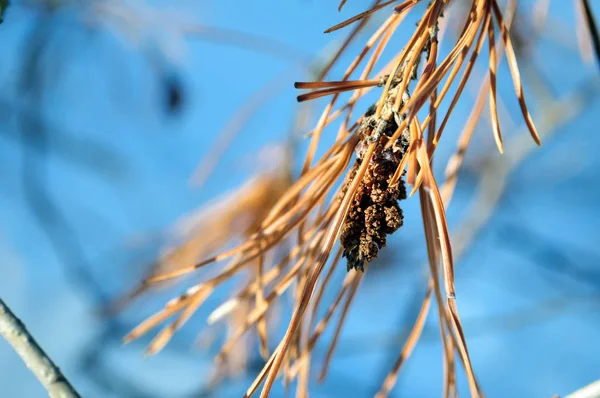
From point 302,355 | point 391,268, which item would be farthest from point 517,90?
point 391,268

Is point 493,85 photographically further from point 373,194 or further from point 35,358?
point 35,358

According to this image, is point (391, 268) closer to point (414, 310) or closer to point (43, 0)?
point (414, 310)

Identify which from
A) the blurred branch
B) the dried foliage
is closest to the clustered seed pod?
the dried foliage

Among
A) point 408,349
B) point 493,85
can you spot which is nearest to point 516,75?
point 493,85

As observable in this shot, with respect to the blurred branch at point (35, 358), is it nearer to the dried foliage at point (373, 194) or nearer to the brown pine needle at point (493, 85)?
the dried foliage at point (373, 194)

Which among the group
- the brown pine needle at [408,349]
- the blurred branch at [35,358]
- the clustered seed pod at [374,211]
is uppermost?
the blurred branch at [35,358]

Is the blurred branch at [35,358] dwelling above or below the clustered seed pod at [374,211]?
above

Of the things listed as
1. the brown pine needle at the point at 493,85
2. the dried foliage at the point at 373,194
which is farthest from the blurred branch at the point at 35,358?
the brown pine needle at the point at 493,85
